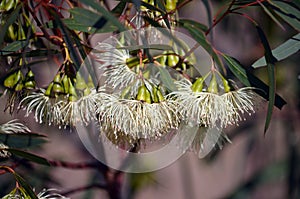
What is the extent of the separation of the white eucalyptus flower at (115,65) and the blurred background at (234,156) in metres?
0.49

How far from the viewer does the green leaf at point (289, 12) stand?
0.96 metres

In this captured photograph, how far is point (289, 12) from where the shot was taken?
97 centimetres

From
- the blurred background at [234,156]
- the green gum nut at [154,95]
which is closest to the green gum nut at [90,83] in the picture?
the green gum nut at [154,95]

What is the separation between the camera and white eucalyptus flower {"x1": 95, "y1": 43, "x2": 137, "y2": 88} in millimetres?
884

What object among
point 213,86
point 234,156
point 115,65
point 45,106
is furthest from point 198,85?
point 234,156

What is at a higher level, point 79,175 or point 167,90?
point 167,90

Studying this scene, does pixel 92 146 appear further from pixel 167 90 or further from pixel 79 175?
pixel 79 175

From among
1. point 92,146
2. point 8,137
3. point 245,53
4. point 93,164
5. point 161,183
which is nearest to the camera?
point 8,137

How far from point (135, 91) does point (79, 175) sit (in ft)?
4.36

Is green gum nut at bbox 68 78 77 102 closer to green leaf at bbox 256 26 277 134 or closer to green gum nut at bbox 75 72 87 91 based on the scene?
green gum nut at bbox 75 72 87 91

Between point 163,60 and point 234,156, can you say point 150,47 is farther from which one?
point 234,156

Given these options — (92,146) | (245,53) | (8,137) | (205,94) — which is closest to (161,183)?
(245,53)

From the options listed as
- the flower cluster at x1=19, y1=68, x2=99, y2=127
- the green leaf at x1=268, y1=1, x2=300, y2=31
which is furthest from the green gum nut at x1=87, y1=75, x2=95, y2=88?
the green leaf at x1=268, y1=1, x2=300, y2=31

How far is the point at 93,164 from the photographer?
1382mm
